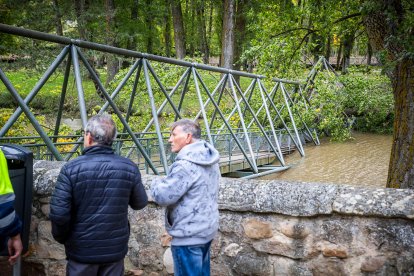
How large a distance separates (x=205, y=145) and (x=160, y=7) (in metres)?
22.8

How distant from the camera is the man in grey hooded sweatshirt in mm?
2512

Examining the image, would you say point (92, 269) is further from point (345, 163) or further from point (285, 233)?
point (345, 163)

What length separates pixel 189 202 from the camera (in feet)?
8.42

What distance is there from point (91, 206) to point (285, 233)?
4.76 ft

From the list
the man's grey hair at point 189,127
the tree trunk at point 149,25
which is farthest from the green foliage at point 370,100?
the man's grey hair at point 189,127

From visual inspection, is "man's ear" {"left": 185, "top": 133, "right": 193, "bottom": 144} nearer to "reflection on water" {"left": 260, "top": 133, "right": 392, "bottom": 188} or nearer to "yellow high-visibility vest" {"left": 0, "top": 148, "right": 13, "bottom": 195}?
"yellow high-visibility vest" {"left": 0, "top": 148, "right": 13, "bottom": 195}

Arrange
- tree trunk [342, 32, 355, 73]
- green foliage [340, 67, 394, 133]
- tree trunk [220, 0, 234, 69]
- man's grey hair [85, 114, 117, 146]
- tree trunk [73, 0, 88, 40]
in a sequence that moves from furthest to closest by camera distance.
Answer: green foliage [340, 67, 394, 133], tree trunk [220, 0, 234, 69], tree trunk [73, 0, 88, 40], tree trunk [342, 32, 355, 73], man's grey hair [85, 114, 117, 146]

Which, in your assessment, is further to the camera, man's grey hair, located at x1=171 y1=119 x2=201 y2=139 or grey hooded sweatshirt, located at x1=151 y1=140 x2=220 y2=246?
man's grey hair, located at x1=171 y1=119 x2=201 y2=139

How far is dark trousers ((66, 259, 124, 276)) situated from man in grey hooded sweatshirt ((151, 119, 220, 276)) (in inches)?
14.3

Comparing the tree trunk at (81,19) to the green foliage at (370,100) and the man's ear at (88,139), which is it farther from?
the man's ear at (88,139)

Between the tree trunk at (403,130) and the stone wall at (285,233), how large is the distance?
2.17 meters

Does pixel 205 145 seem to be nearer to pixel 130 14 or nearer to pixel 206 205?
pixel 206 205

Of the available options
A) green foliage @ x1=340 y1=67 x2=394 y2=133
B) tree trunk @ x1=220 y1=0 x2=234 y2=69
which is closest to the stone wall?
tree trunk @ x1=220 y1=0 x2=234 y2=69

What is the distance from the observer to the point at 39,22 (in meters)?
15.8
